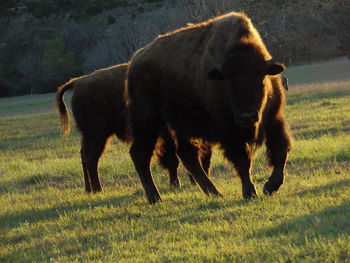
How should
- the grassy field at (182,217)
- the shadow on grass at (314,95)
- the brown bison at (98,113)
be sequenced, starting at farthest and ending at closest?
1. the shadow on grass at (314,95)
2. the brown bison at (98,113)
3. the grassy field at (182,217)

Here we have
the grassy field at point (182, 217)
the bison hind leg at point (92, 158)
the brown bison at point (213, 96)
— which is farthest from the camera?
the bison hind leg at point (92, 158)

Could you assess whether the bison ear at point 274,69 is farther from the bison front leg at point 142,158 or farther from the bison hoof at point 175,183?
the bison hoof at point 175,183

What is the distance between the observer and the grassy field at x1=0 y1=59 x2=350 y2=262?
4.33m

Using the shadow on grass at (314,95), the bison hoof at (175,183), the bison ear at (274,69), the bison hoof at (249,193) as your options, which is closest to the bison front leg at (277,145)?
the bison hoof at (249,193)

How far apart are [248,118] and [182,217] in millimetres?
1166

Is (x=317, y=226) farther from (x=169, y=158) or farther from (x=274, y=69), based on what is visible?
(x=169, y=158)

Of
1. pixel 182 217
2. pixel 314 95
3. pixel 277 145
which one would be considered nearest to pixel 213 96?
pixel 277 145

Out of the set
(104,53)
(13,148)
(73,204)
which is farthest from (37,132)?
(104,53)

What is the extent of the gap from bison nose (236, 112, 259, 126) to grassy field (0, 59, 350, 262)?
80cm

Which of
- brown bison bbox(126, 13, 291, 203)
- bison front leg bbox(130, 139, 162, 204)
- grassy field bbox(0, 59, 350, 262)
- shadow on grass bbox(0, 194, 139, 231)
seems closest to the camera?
grassy field bbox(0, 59, 350, 262)

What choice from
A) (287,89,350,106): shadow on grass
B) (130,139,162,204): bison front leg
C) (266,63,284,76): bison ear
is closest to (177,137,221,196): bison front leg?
(130,139,162,204): bison front leg

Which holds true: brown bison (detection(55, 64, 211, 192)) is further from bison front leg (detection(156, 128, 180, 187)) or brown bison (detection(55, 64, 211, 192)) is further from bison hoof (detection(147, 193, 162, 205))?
bison hoof (detection(147, 193, 162, 205))

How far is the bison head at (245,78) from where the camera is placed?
577cm

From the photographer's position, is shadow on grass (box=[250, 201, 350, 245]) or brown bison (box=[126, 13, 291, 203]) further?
brown bison (box=[126, 13, 291, 203])
